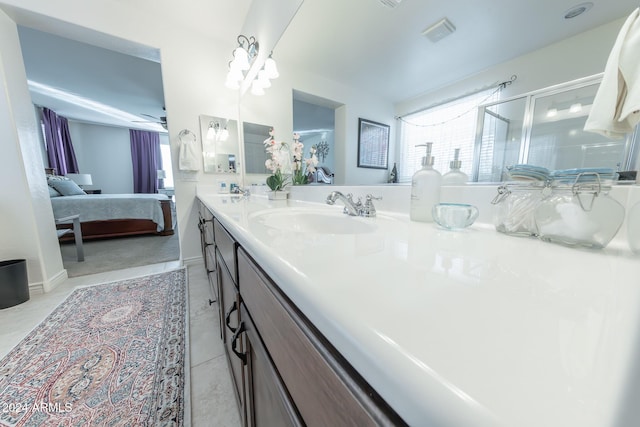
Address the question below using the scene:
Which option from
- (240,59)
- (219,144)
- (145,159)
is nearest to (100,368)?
(219,144)

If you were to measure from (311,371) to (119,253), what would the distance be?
3186mm

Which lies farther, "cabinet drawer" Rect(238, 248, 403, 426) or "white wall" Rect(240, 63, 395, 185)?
"white wall" Rect(240, 63, 395, 185)

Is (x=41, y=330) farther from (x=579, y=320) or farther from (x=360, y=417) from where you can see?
(x=579, y=320)

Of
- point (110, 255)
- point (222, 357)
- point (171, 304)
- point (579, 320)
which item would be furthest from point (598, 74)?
point (110, 255)

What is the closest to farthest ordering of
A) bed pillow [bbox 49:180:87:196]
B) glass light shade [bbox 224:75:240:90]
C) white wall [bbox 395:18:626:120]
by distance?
white wall [bbox 395:18:626:120] < glass light shade [bbox 224:75:240:90] < bed pillow [bbox 49:180:87:196]

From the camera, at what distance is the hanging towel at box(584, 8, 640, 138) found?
329 millimetres

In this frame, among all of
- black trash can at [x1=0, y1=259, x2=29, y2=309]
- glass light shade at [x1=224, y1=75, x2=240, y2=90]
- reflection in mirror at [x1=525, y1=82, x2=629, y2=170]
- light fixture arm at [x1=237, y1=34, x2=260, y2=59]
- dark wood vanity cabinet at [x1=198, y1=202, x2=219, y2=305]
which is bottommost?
black trash can at [x1=0, y1=259, x2=29, y2=309]

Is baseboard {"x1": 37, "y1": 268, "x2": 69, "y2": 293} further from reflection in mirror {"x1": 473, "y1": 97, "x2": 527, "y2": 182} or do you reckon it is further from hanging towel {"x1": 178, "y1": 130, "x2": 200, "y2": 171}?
reflection in mirror {"x1": 473, "y1": 97, "x2": 527, "y2": 182}

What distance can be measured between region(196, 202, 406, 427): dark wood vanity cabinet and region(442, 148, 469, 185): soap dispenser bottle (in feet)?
2.00

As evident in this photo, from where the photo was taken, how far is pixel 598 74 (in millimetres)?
429

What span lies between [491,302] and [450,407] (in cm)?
14

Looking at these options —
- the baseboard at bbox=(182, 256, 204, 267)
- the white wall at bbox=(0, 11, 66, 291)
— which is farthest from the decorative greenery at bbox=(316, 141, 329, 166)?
the white wall at bbox=(0, 11, 66, 291)

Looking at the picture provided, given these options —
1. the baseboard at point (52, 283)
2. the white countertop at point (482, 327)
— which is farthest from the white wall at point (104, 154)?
the white countertop at point (482, 327)

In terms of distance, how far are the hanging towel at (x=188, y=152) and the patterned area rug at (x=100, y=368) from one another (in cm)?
116
